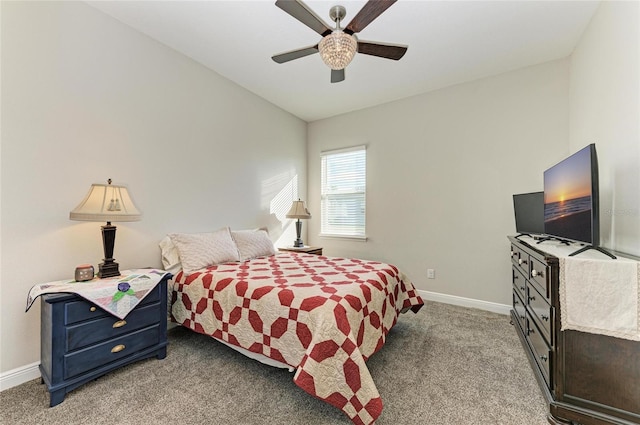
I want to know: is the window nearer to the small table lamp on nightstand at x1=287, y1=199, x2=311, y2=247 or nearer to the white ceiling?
the small table lamp on nightstand at x1=287, y1=199, x2=311, y2=247

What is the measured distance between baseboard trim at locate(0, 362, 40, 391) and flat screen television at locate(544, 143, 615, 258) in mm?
3530

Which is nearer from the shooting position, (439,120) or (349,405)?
(349,405)

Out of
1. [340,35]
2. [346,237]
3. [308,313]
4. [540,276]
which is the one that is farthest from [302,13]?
[346,237]

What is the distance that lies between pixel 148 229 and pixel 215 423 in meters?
1.74

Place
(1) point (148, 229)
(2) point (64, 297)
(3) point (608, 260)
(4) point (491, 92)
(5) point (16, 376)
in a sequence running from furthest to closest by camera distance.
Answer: (4) point (491, 92)
(1) point (148, 229)
(5) point (16, 376)
(2) point (64, 297)
(3) point (608, 260)

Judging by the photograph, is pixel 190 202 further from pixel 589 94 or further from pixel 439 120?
pixel 589 94

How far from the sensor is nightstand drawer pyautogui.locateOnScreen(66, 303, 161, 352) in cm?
165

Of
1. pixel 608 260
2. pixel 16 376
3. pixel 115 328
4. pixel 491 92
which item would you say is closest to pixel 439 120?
pixel 491 92

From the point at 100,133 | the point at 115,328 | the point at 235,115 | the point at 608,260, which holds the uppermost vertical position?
the point at 235,115

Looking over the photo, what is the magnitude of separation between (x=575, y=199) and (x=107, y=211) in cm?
309

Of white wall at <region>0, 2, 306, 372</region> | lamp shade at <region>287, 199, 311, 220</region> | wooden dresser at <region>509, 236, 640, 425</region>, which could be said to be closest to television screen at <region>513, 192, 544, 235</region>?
wooden dresser at <region>509, 236, 640, 425</region>

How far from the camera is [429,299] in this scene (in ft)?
11.5

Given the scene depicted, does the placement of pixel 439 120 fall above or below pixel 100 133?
above

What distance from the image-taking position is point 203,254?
2.48 metres
